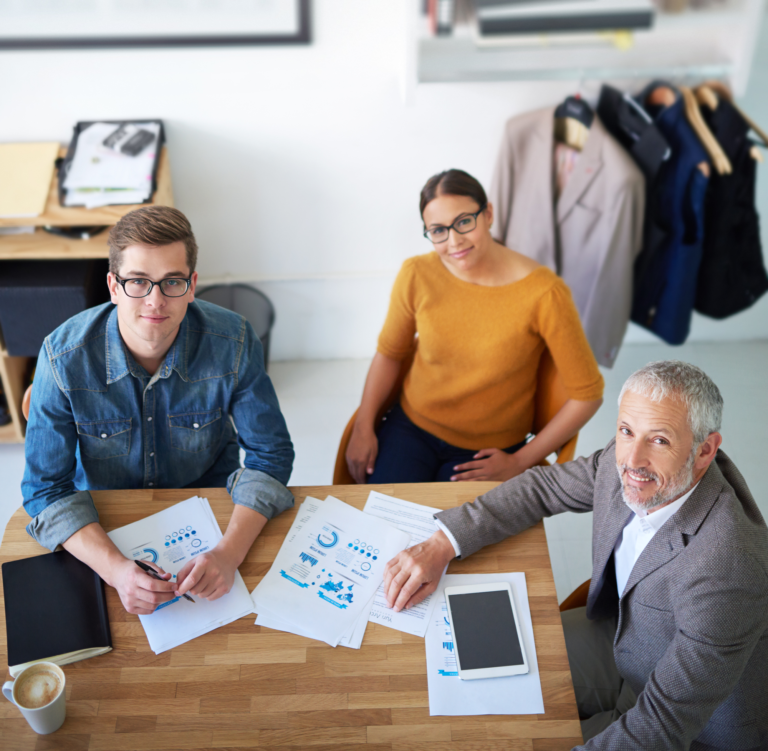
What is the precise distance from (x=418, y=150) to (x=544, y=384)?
4.09 feet

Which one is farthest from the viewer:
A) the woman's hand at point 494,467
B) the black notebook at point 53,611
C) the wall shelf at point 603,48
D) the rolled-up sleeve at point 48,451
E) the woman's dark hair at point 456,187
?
the woman's hand at point 494,467

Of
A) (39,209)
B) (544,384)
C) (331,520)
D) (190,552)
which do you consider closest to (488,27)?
(331,520)

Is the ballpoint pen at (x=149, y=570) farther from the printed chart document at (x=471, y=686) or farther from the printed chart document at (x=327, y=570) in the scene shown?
the printed chart document at (x=471, y=686)

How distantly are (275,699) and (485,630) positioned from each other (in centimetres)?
42

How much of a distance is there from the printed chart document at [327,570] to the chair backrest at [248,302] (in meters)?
1.71

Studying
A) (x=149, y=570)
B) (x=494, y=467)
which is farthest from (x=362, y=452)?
(x=149, y=570)

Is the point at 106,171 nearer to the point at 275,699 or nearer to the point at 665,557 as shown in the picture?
the point at 275,699

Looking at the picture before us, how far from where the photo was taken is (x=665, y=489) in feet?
4.53

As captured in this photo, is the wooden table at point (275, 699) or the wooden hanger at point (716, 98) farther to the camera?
the wooden hanger at point (716, 98)

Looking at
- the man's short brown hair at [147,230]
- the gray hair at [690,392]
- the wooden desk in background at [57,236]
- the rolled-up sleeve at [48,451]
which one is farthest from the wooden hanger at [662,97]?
the rolled-up sleeve at [48,451]

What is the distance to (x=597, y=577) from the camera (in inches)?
62.9

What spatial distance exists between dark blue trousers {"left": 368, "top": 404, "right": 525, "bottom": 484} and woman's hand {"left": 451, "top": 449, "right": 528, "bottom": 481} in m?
0.05

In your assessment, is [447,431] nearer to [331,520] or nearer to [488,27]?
[331,520]

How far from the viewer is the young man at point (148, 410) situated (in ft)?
4.82
